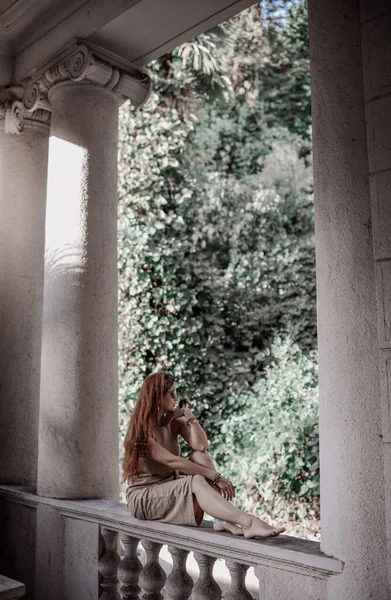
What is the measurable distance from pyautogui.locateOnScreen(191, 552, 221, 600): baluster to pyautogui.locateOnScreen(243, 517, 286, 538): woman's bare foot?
275 mm

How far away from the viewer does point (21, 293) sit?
5184mm

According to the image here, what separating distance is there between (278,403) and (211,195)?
3601 mm

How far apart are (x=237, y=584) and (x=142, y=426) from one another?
1.01 m

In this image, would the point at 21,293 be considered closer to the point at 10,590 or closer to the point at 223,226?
the point at 10,590

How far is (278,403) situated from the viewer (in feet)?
26.8

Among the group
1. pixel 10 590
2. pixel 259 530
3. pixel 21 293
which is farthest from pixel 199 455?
pixel 21 293

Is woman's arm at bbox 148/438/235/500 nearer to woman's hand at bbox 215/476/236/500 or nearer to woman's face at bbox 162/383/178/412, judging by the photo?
woman's hand at bbox 215/476/236/500

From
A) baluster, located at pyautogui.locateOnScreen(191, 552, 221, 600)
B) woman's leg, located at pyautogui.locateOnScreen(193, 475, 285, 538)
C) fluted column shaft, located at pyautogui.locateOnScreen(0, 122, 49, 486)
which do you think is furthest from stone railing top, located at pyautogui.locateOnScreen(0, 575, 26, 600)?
fluted column shaft, located at pyautogui.locateOnScreen(0, 122, 49, 486)


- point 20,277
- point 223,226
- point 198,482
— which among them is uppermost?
point 223,226

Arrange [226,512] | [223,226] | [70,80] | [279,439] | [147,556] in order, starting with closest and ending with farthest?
[226,512], [147,556], [70,80], [279,439], [223,226]

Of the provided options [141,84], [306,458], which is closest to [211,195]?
[306,458]

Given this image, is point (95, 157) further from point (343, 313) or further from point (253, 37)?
point (253, 37)

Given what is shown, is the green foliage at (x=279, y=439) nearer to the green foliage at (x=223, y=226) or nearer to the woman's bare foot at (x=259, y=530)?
the green foliage at (x=223, y=226)

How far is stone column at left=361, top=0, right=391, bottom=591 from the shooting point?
8.45 feet
